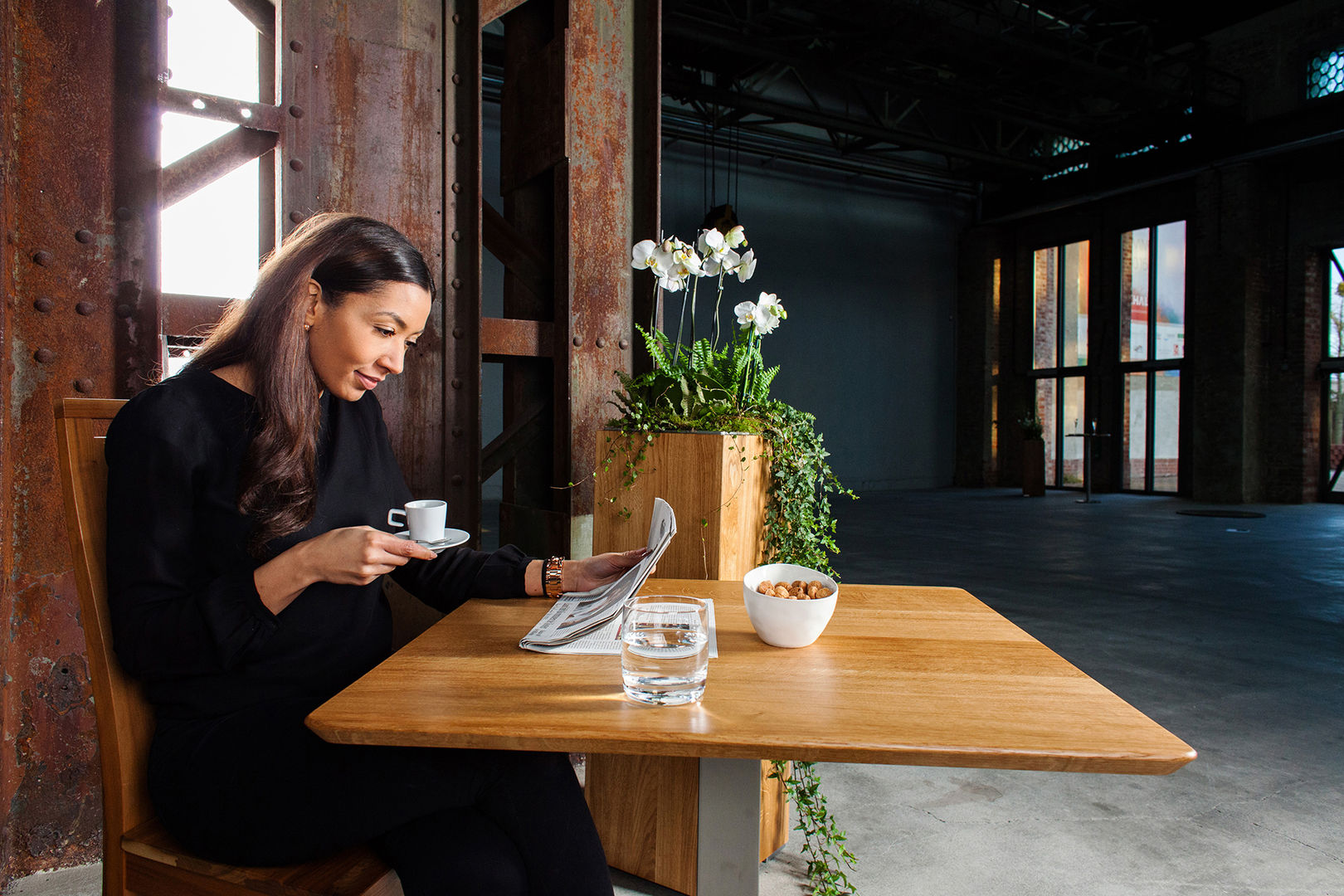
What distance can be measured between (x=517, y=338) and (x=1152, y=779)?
7.57ft

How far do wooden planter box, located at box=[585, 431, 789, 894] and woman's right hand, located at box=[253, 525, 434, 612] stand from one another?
2.88 ft

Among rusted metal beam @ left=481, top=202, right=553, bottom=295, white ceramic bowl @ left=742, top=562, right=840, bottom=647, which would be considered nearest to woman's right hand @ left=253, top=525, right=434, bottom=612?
white ceramic bowl @ left=742, top=562, right=840, bottom=647

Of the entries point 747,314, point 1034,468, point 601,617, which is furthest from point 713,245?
point 1034,468

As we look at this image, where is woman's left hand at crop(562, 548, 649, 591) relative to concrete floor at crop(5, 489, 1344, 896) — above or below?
above

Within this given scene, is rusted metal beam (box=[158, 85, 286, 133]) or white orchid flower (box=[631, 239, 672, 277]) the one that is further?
white orchid flower (box=[631, 239, 672, 277])

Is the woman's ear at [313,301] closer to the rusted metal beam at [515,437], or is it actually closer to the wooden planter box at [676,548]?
the wooden planter box at [676,548]

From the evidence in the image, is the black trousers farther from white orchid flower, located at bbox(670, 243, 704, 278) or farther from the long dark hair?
white orchid flower, located at bbox(670, 243, 704, 278)

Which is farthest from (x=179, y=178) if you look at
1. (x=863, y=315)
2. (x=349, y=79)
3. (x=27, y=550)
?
(x=863, y=315)

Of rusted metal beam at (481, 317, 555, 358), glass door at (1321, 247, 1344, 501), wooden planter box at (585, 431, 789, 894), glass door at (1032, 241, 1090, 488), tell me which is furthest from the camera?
glass door at (1032, 241, 1090, 488)

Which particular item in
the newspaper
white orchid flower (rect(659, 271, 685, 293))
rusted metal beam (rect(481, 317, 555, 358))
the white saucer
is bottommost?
the newspaper

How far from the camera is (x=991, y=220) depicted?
1301cm

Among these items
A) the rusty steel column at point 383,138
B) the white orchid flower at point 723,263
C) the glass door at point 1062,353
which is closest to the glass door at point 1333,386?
the glass door at point 1062,353

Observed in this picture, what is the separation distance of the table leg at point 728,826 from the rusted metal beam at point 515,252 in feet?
5.82

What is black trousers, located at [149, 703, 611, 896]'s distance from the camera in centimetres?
88
